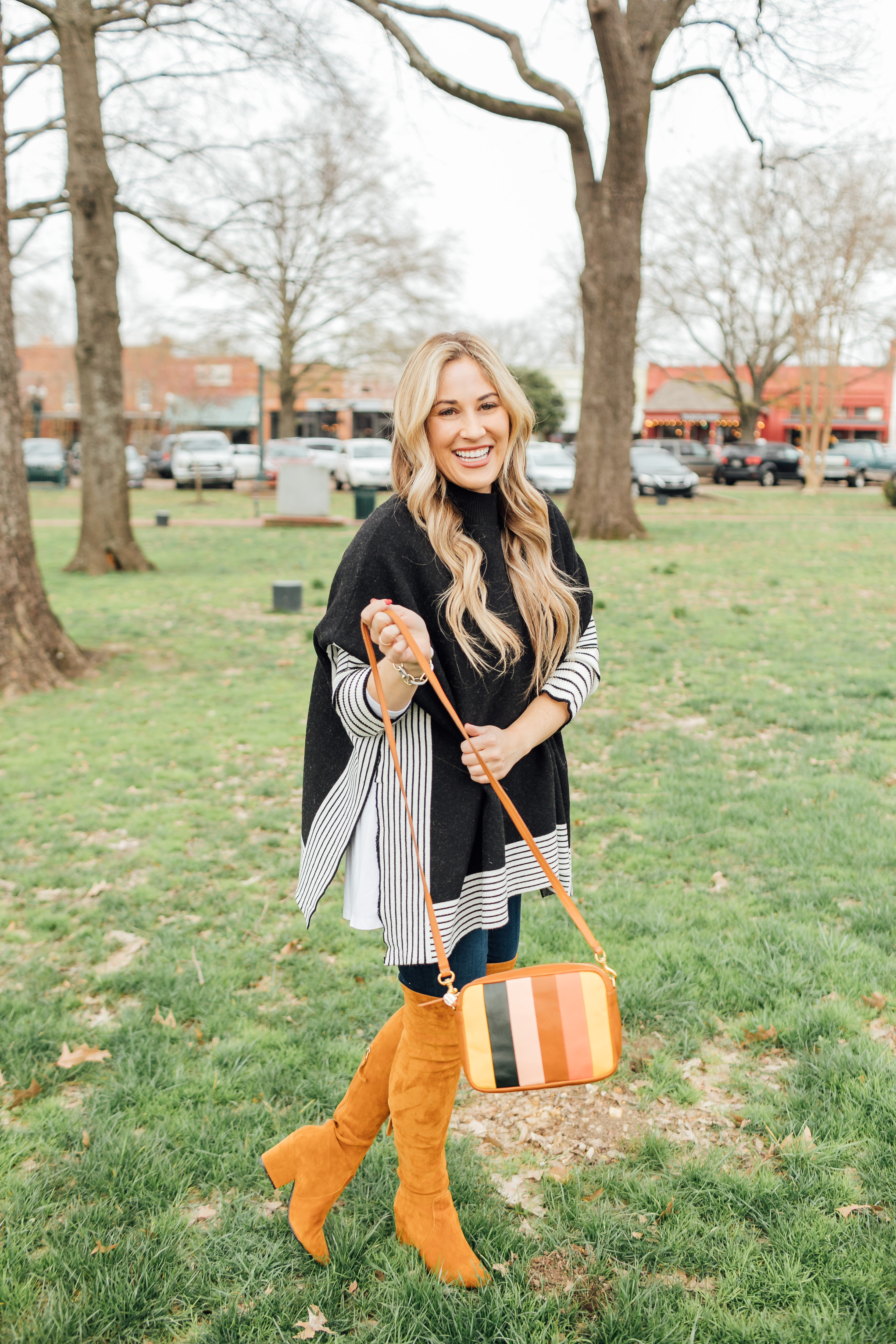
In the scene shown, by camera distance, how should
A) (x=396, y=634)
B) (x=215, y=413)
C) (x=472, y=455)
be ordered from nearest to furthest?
(x=396, y=634)
(x=472, y=455)
(x=215, y=413)

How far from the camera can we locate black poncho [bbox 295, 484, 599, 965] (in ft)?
6.21

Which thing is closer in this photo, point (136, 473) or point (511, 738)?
point (511, 738)

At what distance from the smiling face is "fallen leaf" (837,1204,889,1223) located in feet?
5.96

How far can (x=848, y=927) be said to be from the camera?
11.8 feet

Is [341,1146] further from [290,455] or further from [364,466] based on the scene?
[290,455]

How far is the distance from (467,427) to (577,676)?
1.81 ft

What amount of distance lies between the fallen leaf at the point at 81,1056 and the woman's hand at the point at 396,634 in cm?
192

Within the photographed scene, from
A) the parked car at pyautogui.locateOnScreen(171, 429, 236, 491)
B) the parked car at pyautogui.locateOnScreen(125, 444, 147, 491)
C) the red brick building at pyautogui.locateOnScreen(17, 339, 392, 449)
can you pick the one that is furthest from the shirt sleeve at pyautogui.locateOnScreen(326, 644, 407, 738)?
the red brick building at pyautogui.locateOnScreen(17, 339, 392, 449)

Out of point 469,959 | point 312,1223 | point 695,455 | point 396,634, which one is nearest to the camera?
point 396,634

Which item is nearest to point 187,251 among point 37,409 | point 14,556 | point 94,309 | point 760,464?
point 94,309

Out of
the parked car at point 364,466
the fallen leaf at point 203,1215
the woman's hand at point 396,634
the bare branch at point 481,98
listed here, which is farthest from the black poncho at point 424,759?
the parked car at point 364,466

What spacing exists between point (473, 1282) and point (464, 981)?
646 millimetres

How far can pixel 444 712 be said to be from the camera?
75.4 inches

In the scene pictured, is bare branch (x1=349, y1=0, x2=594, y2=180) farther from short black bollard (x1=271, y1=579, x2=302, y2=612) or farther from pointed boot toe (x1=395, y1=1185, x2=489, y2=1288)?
pointed boot toe (x1=395, y1=1185, x2=489, y2=1288)
